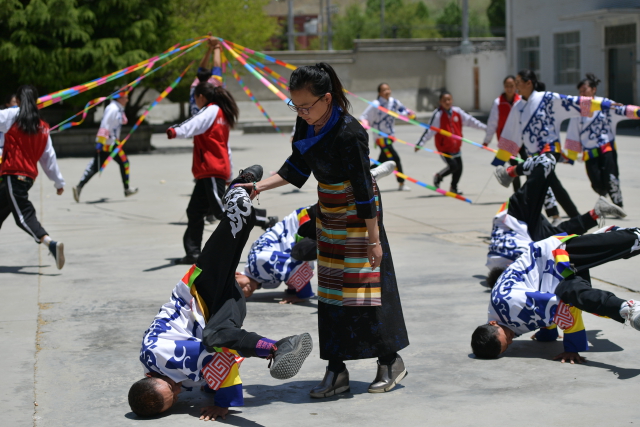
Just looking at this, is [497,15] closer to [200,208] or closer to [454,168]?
[454,168]

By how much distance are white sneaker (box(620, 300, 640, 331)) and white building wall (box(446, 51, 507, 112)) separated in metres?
31.7

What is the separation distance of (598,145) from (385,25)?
56159 millimetres

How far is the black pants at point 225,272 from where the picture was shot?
370 centimetres

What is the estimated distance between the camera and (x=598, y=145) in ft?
30.9

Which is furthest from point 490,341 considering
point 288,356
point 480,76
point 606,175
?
point 480,76

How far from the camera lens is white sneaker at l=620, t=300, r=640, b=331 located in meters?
4.06

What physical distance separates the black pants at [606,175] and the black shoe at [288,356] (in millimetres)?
6754

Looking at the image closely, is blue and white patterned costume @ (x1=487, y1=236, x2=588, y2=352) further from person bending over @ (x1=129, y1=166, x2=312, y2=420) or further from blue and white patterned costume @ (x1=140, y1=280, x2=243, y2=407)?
blue and white patterned costume @ (x1=140, y1=280, x2=243, y2=407)

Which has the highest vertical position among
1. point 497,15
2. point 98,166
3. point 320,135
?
point 497,15

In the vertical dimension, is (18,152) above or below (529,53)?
below

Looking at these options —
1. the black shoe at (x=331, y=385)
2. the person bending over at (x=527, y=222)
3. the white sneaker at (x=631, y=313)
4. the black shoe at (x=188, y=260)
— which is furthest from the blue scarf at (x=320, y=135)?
the black shoe at (x=188, y=260)

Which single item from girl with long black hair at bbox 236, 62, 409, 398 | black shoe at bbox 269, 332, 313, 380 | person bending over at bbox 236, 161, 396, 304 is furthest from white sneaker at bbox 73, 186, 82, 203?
black shoe at bbox 269, 332, 313, 380

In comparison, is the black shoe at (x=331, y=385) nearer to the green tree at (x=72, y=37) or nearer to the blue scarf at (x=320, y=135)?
the blue scarf at (x=320, y=135)

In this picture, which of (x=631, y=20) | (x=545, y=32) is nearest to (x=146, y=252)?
(x=631, y=20)
